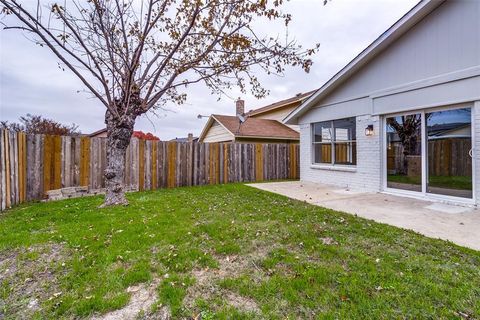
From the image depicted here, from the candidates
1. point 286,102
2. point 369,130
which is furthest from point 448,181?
point 286,102

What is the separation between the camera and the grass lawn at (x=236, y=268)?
2.18 meters

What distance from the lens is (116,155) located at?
20.1 ft

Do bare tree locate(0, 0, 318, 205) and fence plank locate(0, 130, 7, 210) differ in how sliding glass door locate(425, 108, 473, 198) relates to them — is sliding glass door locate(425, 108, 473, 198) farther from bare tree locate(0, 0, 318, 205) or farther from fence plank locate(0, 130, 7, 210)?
fence plank locate(0, 130, 7, 210)

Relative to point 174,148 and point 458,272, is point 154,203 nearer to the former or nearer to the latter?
point 174,148

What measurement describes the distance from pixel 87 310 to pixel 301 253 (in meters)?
2.40

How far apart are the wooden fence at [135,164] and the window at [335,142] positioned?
221 centimetres

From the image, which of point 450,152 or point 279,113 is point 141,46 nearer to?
point 450,152

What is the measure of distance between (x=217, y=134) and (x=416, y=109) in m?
12.2

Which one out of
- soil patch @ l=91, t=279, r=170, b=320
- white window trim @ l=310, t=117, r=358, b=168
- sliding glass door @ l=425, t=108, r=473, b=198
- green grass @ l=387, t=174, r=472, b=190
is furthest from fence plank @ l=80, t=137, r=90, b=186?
sliding glass door @ l=425, t=108, r=473, b=198

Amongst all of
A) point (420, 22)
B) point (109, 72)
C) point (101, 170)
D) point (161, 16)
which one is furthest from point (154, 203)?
point (420, 22)

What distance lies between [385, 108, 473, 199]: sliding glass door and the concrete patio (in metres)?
0.52

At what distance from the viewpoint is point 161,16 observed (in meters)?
6.13

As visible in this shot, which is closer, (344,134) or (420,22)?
(420,22)

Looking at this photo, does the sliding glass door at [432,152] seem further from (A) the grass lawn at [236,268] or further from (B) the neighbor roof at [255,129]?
(B) the neighbor roof at [255,129]
